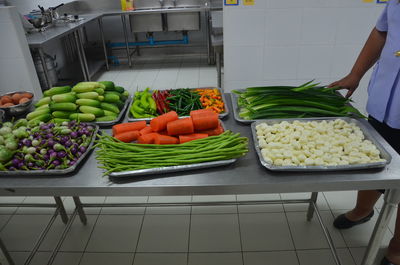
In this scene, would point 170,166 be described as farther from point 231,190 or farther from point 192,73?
point 192,73

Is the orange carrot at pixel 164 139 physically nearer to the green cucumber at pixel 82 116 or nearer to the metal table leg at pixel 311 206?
the green cucumber at pixel 82 116

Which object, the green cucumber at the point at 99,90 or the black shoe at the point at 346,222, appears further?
the black shoe at the point at 346,222

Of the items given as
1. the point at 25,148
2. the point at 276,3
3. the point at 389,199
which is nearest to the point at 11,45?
the point at 25,148

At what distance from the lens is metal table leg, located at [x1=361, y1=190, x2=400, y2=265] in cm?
123

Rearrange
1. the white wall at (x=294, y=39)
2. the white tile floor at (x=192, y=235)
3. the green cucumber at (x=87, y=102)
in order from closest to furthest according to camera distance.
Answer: the green cucumber at (x=87, y=102)
the white tile floor at (x=192, y=235)
the white wall at (x=294, y=39)

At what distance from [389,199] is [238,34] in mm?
2017

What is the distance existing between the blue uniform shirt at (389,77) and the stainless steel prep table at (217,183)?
0.37 m

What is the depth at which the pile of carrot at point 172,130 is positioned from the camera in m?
1.39

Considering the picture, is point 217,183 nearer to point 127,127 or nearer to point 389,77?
point 127,127

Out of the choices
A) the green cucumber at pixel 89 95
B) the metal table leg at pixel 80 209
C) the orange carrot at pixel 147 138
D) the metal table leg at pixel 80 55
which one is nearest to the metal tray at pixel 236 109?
the orange carrot at pixel 147 138

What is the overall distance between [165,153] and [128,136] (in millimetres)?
241

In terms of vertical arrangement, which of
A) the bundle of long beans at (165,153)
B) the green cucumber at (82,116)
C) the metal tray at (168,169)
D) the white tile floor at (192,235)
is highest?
the green cucumber at (82,116)

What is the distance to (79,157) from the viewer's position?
134cm

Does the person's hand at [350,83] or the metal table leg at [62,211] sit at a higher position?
the person's hand at [350,83]
